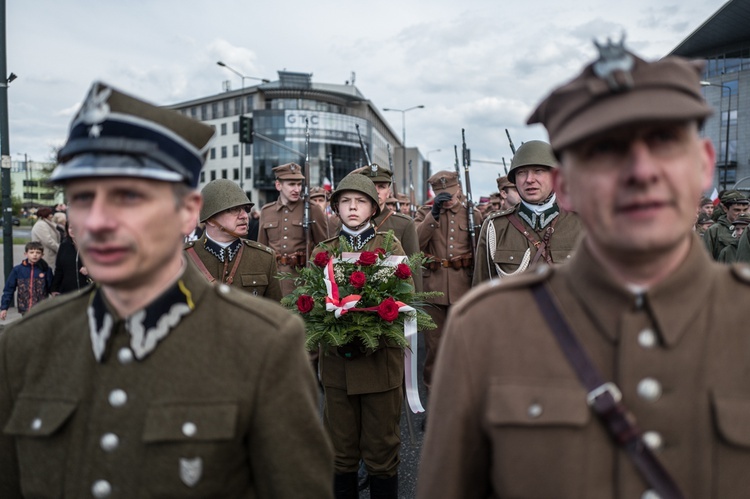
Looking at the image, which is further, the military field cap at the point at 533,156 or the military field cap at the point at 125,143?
the military field cap at the point at 533,156

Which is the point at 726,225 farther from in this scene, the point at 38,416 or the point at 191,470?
the point at 38,416

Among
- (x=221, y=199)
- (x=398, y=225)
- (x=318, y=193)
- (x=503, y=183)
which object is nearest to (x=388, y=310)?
(x=221, y=199)

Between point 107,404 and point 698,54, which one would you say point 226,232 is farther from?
point 698,54

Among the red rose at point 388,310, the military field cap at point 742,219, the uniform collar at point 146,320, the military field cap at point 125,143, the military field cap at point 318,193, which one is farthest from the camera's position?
the military field cap at point 318,193

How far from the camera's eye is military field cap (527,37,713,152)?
143 centimetres

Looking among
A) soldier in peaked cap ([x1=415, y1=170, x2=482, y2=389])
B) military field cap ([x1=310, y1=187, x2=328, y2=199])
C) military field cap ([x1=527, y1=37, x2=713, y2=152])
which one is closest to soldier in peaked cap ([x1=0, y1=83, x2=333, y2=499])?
military field cap ([x1=527, y1=37, x2=713, y2=152])

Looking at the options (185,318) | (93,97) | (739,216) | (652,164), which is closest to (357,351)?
(185,318)

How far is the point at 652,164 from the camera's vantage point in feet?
4.73

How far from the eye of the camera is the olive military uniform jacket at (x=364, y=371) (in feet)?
13.6

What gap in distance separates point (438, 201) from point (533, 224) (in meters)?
2.63

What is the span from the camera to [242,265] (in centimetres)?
529

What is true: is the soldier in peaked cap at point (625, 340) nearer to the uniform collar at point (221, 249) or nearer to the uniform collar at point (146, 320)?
the uniform collar at point (146, 320)

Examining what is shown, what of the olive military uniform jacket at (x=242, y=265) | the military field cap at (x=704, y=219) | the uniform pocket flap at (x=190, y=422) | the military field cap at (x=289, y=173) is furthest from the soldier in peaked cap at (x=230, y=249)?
the military field cap at (x=704, y=219)

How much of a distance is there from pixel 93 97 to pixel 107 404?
3.10ft
